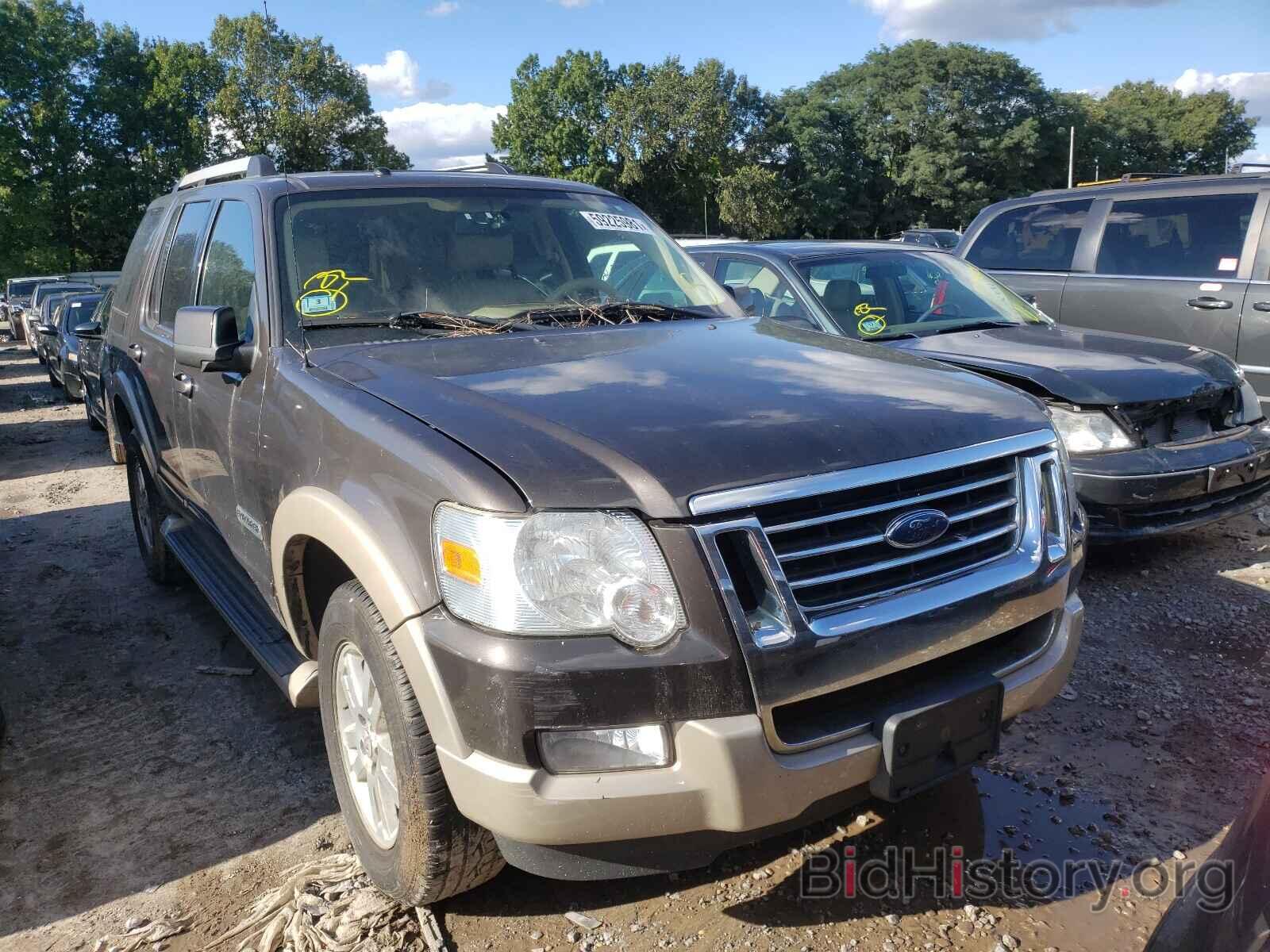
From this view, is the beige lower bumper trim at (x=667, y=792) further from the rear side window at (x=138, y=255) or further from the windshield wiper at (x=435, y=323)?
the rear side window at (x=138, y=255)

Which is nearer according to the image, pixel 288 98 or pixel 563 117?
pixel 288 98

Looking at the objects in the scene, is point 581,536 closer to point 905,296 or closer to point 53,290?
point 905,296

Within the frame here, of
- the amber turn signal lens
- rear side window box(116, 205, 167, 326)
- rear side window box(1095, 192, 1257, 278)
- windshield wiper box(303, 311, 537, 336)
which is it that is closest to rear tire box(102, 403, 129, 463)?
rear side window box(116, 205, 167, 326)

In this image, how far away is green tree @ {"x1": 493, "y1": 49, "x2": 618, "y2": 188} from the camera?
63.9 metres

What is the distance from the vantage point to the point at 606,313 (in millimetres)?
3408

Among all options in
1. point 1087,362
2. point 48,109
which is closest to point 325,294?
point 1087,362

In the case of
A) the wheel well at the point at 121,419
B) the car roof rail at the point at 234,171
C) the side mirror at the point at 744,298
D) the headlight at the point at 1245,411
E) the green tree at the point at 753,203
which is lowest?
the headlight at the point at 1245,411

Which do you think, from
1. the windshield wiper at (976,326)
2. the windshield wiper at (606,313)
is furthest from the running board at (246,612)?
the windshield wiper at (976,326)

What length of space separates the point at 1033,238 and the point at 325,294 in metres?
6.23

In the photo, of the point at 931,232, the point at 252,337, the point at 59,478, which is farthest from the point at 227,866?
the point at 931,232

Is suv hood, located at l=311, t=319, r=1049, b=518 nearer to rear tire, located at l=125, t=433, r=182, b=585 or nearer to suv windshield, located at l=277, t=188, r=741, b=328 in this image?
suv windshield, located at l=277, t=188, r=741, b=328

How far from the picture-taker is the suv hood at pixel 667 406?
2.02 meters

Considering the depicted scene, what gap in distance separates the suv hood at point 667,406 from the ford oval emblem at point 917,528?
0.47ft

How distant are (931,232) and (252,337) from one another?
23715 millimetres
